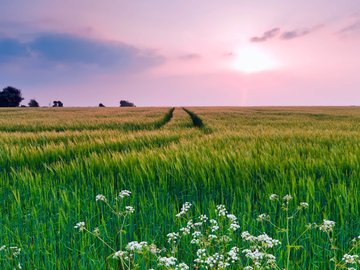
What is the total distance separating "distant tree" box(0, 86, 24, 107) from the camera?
112 m

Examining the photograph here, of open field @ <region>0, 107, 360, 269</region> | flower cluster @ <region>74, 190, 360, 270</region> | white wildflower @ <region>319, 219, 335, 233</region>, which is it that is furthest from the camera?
open field @ <region>0, 107, 360, 269</region>

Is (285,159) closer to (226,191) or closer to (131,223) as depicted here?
(226,191)

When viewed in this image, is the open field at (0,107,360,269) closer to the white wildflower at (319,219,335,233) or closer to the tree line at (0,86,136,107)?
the white wildflower at (319,219,335,233)

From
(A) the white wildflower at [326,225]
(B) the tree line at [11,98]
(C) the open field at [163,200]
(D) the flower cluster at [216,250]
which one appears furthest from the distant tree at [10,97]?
(A) the white wildflower at [326,225]

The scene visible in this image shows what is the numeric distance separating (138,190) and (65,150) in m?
3.79

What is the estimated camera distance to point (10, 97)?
11275 cm

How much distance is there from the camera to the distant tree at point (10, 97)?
112 meters

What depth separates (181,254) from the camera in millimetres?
2768

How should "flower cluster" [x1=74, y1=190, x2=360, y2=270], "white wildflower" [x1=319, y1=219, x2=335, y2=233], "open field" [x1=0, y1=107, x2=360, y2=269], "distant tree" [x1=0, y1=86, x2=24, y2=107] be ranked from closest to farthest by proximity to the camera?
"flower cluster" [x1=74, y1=190, x2=360, y2=270] → "white wildflower" [x1=319, y1=219, x2=335, y2=233] → "open field" [x1=0, y1=107, x2=360, y2=269] → "distant tree" [x1=0, y1=86, x2=24, y2=107]

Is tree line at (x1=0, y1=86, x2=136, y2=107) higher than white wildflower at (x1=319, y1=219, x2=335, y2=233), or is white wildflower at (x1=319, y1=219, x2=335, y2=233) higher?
tree line at (x1=0, y1=86, x2=136, y2=107)

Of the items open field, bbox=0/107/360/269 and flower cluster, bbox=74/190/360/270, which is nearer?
flower cluster, bbox=74/190/360/270

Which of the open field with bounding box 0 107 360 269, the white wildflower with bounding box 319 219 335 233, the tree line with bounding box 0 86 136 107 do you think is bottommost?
the open field with bounding box 0 107 360 269

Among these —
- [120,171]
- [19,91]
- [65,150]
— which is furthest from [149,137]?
[19,91]

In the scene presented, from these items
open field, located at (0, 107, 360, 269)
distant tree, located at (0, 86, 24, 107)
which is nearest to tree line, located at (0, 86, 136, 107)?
distant tree, located at (0, 86, 24, 107)
